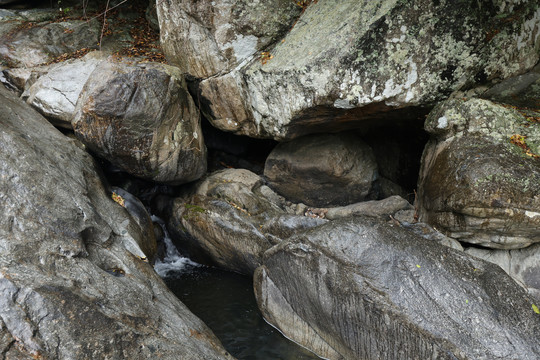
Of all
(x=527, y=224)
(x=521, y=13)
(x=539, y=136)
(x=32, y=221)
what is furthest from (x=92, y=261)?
(x=521, y=13)

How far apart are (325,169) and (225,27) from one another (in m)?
3.33

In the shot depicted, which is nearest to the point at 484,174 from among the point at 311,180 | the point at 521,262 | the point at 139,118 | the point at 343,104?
the point at 521,262

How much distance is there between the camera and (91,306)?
4.07 metres

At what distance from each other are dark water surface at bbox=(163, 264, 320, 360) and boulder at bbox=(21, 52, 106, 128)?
12.5 ft

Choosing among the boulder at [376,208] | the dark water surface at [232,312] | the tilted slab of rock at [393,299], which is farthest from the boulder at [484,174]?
the dark water surface at [232,312]

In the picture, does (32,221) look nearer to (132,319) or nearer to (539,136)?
(132,319)

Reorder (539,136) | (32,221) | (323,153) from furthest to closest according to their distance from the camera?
(323,153), (539,136), (32,221)

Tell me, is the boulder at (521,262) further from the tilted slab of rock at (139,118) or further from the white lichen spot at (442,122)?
the tilted slab of rock at (139,118)

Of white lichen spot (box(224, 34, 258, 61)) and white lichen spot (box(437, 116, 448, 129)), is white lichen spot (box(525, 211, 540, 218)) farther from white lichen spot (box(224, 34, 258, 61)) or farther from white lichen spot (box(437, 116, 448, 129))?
white lichen spot (box(224, 34, 258, 61))

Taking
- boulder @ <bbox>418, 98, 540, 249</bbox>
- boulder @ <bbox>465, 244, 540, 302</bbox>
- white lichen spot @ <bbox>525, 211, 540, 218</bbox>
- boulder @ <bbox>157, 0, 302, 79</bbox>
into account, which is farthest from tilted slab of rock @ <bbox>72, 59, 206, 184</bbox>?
white lichen spot @ <bbox>525, 211, 540, 218</bbox>

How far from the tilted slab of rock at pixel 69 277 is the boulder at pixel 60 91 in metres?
1.60

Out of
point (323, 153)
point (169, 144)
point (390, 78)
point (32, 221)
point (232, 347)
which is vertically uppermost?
point (390, 78)

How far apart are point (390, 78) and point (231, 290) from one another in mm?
4546

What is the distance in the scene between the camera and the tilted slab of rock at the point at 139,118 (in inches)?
271
